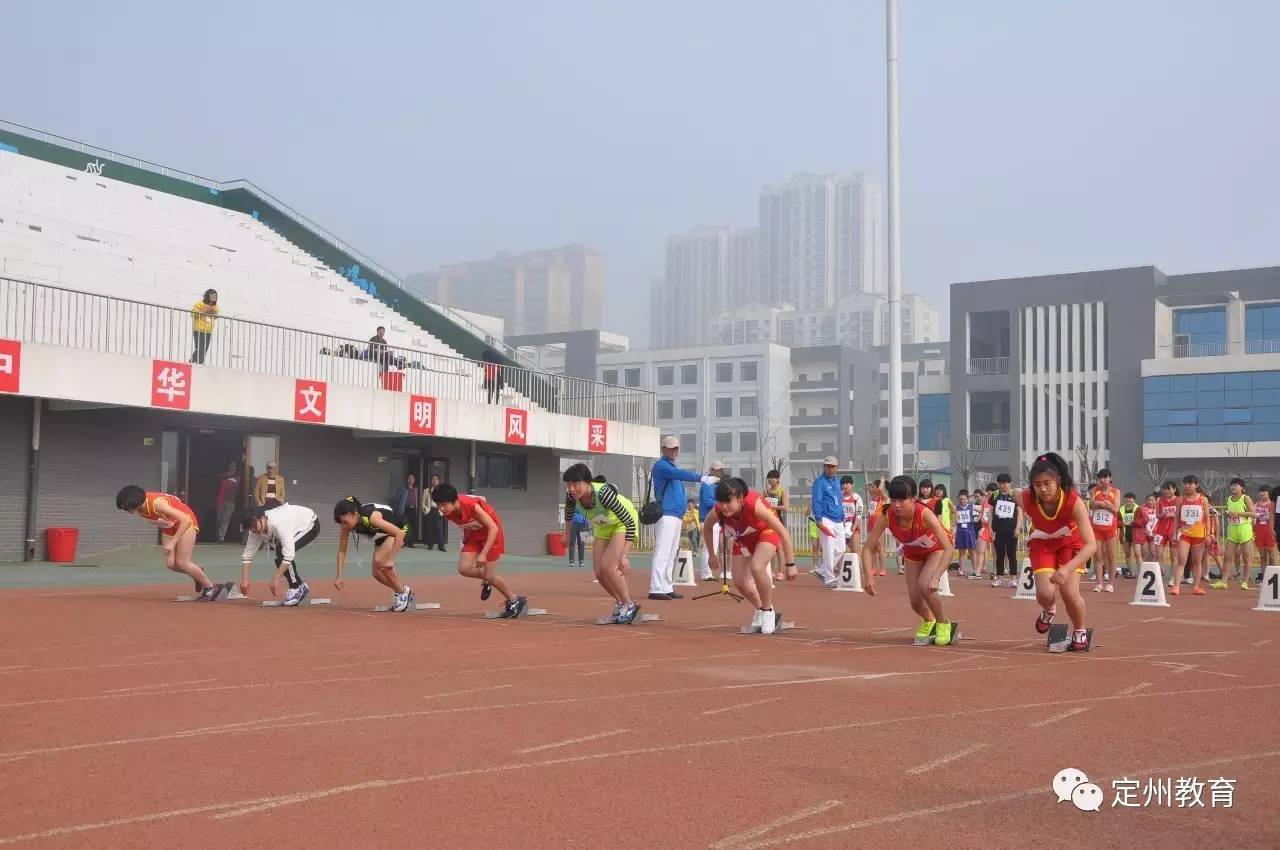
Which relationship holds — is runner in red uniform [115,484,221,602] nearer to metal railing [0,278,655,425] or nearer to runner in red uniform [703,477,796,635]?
runner in red uniform [703,477,796,635]

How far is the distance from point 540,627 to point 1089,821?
9025 millimetres

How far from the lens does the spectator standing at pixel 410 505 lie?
1237 inches

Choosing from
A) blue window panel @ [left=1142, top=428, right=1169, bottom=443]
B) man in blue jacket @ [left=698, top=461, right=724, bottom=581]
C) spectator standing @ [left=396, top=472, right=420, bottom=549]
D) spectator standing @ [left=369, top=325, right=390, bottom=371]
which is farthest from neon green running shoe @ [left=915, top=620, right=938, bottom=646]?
blue window panel @ [left=1142, top=428, right=1169, bottom=443]

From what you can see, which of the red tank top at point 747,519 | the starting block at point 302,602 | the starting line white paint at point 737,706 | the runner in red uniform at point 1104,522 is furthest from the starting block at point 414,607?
the runner in red uniform at point 1104,522

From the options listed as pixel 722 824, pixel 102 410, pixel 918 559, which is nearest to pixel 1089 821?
pixel 722 824

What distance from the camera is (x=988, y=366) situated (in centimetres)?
8119

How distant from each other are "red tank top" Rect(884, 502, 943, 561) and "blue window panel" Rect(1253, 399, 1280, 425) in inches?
2504

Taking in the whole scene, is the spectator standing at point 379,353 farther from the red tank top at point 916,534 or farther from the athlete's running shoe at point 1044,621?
the athlete's running shoe at point 1044,621

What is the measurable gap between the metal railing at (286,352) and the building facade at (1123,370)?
3834cm

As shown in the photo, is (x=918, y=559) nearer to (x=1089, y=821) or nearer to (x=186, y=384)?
(x=1089, y=821)

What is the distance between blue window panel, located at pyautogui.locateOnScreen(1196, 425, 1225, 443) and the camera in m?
69.7

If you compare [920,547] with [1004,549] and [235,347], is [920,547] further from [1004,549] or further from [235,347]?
[235,347]

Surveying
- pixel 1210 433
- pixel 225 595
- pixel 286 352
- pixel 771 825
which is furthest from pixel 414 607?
pixel 1210 433

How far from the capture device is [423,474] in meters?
35.0
